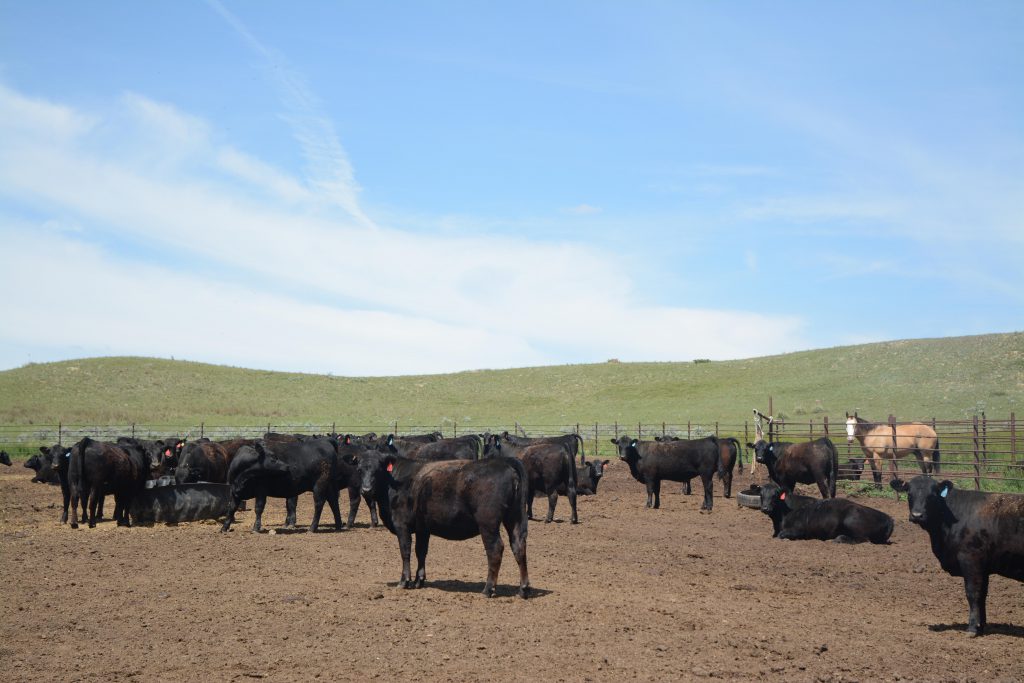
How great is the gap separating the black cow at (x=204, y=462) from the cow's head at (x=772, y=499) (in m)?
11.9

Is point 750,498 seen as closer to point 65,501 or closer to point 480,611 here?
point 480,611

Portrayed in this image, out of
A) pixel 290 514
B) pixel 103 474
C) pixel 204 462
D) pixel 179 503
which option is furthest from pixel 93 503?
pixel 204 462

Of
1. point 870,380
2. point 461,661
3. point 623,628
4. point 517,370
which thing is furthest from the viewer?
point 517,370

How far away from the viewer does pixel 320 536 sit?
55.3 feet

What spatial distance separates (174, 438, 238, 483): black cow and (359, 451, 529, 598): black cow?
10.5m

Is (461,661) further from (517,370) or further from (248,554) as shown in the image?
(517,370)

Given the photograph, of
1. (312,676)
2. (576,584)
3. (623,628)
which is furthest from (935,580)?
(312,676)

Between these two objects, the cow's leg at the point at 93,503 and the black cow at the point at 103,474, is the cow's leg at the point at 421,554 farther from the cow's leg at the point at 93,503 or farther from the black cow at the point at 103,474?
the cow's leg at the point at 93,503

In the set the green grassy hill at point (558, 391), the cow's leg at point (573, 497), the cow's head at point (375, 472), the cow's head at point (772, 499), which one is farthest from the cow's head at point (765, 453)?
the green grassy hill at point (558, 391)

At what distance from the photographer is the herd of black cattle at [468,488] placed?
34.1 ft

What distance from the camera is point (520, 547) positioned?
11.1 meters

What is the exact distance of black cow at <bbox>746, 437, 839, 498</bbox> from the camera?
22.8m

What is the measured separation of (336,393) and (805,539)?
8209cm

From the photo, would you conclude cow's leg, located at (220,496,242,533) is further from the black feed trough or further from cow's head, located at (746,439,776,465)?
cow's head, located at (746,439,776,465)
